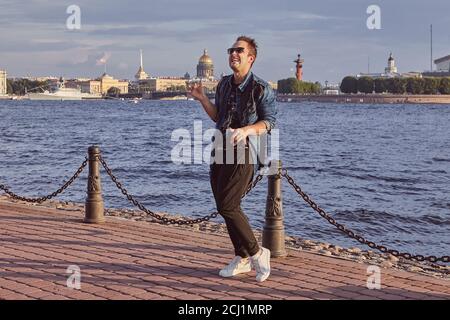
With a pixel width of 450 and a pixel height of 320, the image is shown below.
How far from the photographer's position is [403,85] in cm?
15975

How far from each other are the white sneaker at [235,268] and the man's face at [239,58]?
1595 millimetres

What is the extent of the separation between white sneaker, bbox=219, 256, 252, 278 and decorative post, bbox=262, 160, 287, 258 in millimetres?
938

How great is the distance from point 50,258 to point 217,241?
180cm

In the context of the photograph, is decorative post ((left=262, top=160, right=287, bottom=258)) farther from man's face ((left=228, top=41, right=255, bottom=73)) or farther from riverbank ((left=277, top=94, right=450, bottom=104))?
riverbank ((left=277, top=94, right=450, bottom=104))

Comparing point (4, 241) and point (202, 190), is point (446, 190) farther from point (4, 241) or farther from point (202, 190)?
point (4, 241)

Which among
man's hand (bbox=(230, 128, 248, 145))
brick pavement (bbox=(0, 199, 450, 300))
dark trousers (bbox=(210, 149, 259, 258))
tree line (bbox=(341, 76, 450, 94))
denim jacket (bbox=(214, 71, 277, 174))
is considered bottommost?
brick pavement (bbox=(0, 199, 450, 300))

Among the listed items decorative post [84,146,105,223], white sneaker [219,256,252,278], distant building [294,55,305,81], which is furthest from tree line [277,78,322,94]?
white sneaker [219,256,252,278]

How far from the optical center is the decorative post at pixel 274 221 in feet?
24.4

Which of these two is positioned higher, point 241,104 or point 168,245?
point 241,104

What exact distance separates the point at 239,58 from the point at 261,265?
5.51ft

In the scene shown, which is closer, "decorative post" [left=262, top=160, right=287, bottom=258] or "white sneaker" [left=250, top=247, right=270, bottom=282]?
"white sneaker" [left=250, top=247, right=270, bottom=282]

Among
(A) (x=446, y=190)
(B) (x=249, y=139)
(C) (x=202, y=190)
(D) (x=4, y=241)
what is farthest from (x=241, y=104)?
(A) (x=446, y=190)

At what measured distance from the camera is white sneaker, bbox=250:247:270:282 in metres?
6.34
